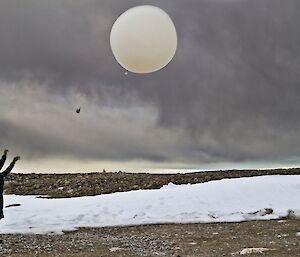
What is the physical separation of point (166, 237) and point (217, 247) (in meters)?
3.03

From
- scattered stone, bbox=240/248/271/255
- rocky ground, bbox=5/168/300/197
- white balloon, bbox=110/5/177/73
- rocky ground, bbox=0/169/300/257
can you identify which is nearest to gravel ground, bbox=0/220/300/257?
rocky ground, bbox=0/169/300/257

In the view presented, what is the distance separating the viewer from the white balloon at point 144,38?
12664mm

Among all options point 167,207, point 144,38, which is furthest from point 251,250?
point 167,207

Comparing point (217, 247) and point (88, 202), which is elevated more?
point (88, 202)

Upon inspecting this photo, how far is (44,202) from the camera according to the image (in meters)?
26.7

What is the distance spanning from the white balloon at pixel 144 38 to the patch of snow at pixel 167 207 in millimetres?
10516

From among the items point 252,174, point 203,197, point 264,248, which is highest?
point 252,174

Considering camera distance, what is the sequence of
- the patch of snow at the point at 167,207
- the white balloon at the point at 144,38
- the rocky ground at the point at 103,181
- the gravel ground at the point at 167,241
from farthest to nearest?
the rocky ground at the point at 103,181 → the patch of snow at the point at 167,207 → the gravel ground at the point at 167,241 → the white balloon at the point at 144,38

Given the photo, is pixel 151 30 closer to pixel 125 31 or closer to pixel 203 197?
pixel 125 31

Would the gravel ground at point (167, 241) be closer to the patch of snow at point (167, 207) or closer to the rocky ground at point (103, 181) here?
the patch of snow at point (167, 207)

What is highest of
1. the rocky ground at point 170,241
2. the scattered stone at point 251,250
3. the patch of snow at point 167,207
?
the patch of snow at point 167,207

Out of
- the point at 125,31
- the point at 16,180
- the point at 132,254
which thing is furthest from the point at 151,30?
the point at 16,180

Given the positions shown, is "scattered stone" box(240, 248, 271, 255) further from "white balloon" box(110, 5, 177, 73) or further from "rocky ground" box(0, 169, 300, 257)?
"white balloon" box(110, 5, 177, 73)

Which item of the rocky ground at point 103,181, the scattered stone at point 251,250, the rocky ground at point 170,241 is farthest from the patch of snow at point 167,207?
the scattered stone at point 251,250
